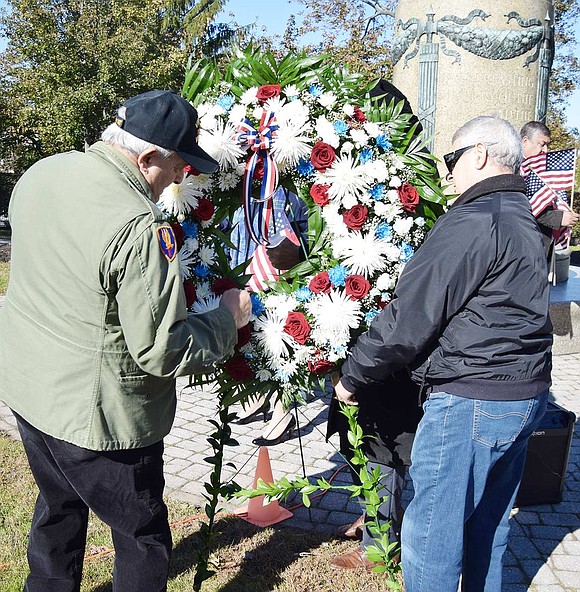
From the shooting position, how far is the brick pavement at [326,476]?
130 inches

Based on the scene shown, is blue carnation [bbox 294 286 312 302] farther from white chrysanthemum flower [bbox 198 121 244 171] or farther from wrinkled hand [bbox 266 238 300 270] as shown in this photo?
white chrysanthemum flower [bbox 198 121 244 171]

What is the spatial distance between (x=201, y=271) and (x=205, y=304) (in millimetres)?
172

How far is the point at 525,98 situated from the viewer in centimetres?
631

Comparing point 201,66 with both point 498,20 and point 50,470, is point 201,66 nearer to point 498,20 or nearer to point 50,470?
point 50,470

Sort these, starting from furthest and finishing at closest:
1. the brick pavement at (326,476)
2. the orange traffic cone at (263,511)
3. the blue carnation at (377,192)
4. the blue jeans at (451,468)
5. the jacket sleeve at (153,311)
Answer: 1. the orange traffic cone at (263,511)
2. the brick pavement at (326,476)
3. the blue carnation at (377,192)
4. the blue jeans at (451,468)
5. the jacket sleeve at (153,311)

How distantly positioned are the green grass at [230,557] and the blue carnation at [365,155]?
6.58 ft

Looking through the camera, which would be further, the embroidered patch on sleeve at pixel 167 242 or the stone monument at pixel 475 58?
the stone monument at pixel 475 58

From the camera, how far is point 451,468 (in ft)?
7.45

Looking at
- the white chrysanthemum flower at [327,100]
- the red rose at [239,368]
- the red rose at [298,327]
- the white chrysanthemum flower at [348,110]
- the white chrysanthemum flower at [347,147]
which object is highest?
the white chrysanthemum flower at [327,100]

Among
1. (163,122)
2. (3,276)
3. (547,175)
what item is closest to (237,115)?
(163,122)

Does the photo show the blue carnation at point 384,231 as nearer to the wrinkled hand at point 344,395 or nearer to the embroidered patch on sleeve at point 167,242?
the wrinkled hand at point 344,395

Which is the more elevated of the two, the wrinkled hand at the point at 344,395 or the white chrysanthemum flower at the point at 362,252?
the white chrysanthemum flower at the point at 362,252

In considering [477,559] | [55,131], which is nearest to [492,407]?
[477,559]

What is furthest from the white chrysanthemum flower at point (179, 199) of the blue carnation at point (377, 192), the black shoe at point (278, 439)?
the black shoe at point (278, 439)
